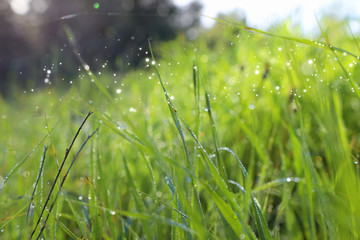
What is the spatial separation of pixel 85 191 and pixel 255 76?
2.47ft

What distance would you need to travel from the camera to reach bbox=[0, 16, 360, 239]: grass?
44cm

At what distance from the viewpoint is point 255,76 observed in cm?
132

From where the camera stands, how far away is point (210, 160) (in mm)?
436

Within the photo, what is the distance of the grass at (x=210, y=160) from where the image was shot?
1.45 ft

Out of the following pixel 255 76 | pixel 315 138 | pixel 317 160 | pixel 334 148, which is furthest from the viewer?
pixel 255 76

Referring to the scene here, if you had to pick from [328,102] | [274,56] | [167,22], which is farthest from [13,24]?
[328,102]

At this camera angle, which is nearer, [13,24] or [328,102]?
[328,102]

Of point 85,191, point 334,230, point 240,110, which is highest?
point 240,110

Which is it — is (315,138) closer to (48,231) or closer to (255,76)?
(255,76)

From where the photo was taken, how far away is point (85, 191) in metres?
1.06

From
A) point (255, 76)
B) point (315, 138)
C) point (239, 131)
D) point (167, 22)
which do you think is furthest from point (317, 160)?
point (167, 22)

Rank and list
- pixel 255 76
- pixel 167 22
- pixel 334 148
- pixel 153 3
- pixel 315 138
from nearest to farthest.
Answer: pixel 334 148
pixel 315 138
pixel 255 76
pixel 167 22
pixel 153 3

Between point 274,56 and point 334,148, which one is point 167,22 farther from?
point 334,148

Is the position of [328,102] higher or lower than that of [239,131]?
lower
